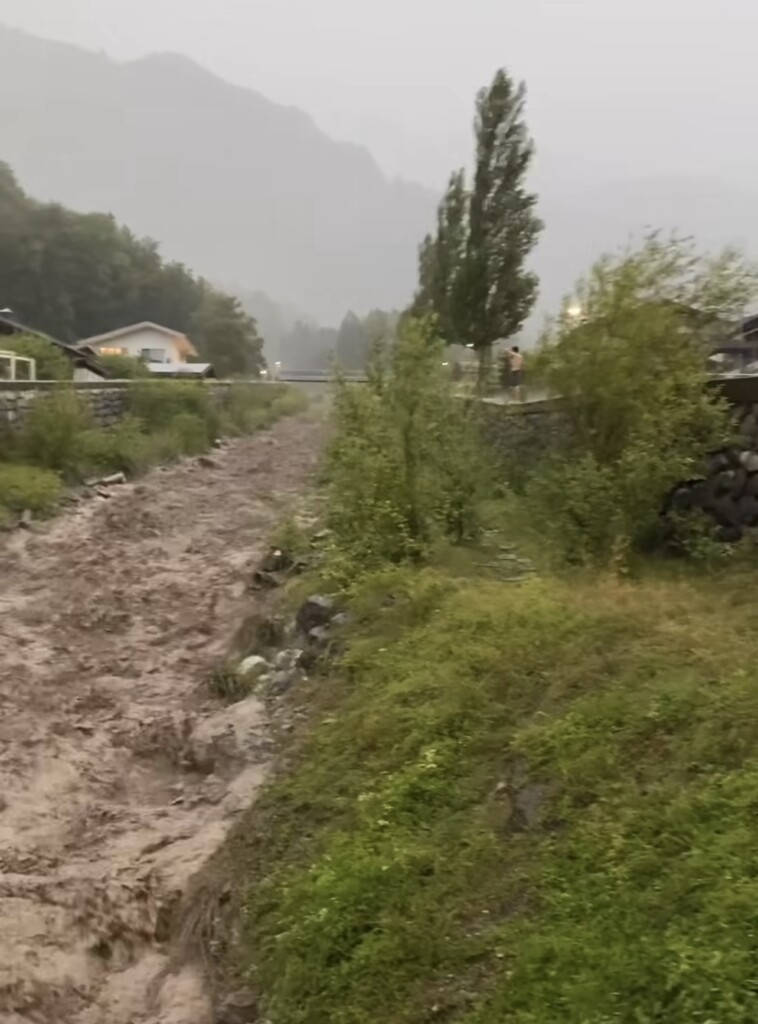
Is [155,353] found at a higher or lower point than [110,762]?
higher

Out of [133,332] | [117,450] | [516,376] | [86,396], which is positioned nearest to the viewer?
[516,376]

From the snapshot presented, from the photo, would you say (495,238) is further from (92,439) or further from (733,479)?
(733,479)

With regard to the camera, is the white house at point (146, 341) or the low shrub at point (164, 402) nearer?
the low shrub at point (164, 402)

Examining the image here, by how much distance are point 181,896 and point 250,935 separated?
3.12 feet

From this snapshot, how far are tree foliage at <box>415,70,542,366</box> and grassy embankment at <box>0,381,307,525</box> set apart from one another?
799cm

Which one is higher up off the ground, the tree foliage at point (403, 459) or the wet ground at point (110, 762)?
the tree foliage at point (403, 459)

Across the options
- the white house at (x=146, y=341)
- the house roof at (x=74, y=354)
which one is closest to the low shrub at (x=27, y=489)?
the house roof at (x=74, y=354)

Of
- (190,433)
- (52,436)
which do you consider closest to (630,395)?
(52,436)

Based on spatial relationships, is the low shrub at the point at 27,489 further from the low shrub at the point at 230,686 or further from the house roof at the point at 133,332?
the house roof at the point at 133,332

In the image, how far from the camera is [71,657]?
10586 millimetres

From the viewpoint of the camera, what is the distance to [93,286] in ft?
190

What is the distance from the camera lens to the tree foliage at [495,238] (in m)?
22.4

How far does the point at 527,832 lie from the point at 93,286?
57706 mm

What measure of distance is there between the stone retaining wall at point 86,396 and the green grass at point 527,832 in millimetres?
14814
